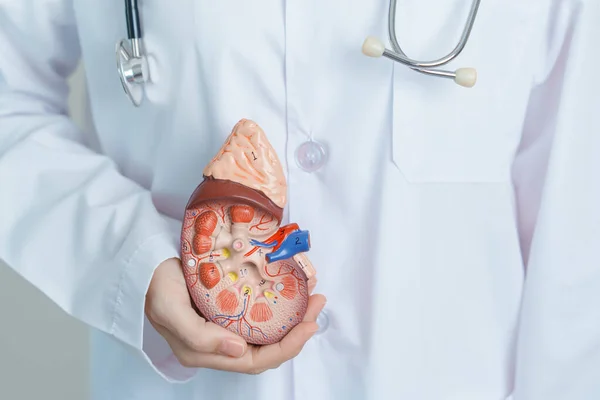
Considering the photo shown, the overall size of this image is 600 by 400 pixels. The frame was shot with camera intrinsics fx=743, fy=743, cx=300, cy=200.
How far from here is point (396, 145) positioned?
0.72 m

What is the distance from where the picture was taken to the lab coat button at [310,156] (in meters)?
0.75

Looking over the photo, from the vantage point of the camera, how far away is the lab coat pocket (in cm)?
72

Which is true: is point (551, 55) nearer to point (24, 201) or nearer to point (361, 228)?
point (361, 228)

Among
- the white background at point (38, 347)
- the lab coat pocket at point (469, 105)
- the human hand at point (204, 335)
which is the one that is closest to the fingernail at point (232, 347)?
the human hand at point (204, 335)

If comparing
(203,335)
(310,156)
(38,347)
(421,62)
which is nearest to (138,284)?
(203,335)

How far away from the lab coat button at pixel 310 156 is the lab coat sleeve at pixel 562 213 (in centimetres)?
21

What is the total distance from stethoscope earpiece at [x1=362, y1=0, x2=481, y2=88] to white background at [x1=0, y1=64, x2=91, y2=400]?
1.16 meters

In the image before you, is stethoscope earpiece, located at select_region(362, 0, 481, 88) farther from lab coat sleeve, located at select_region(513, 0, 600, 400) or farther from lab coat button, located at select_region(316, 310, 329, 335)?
lab coat button, located at select_region(316, 310, 329, 335)

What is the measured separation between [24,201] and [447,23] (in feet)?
1.60

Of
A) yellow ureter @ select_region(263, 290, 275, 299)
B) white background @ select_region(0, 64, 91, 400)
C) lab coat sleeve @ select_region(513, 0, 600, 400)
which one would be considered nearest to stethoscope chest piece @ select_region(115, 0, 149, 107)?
yellow ureter @ select_region(263, 290, 275, 299)

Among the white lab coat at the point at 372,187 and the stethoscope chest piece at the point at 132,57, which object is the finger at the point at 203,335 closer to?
the white lab coat at the point at 372,187

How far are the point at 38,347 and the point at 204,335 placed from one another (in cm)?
119

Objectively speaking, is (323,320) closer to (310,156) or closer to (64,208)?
(310,156)

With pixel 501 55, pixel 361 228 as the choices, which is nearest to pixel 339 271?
pixel 361 228
